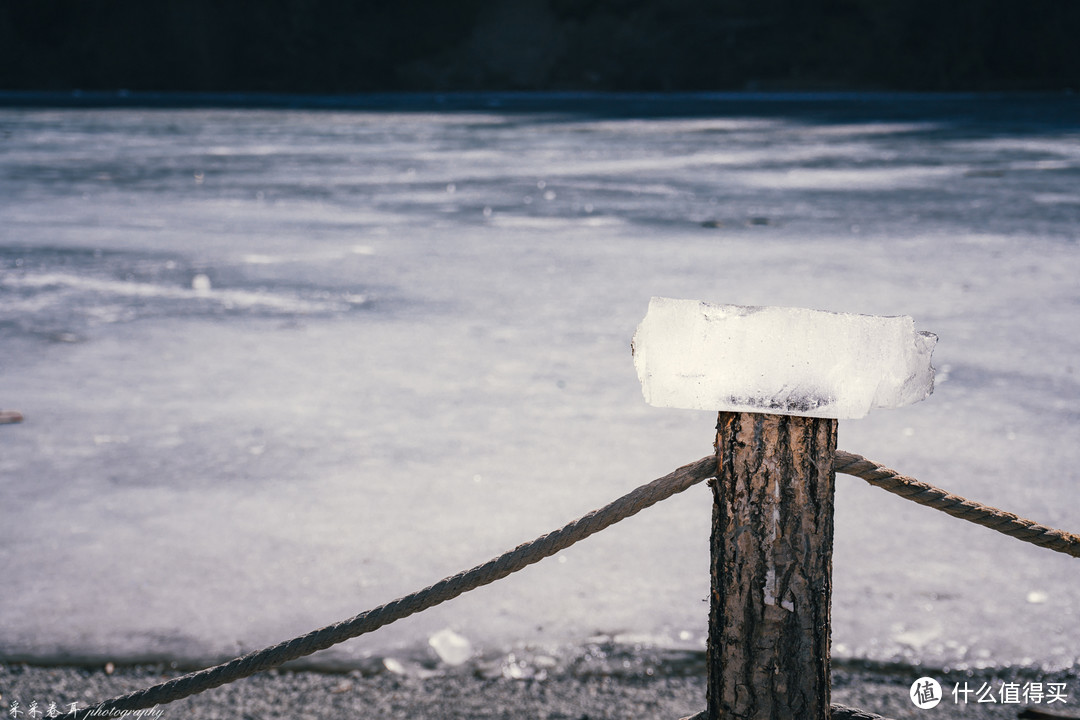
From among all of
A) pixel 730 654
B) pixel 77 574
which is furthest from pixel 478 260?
pixel 730 654

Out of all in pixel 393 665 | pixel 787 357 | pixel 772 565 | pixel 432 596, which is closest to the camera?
pixel 787 357

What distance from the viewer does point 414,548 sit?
3.56m

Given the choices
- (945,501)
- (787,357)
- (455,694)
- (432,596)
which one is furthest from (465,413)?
(787,357)

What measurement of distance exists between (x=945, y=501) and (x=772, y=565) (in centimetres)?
32

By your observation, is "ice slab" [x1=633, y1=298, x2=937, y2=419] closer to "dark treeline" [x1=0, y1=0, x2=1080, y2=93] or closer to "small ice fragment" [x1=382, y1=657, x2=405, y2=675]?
"small ice fragment" [x1=382, y1=657, x2=405, y2=675]

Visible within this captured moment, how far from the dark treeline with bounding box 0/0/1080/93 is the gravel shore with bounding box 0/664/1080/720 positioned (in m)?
44.4

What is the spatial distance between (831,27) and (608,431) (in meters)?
45.2

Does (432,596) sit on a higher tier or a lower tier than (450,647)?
higher

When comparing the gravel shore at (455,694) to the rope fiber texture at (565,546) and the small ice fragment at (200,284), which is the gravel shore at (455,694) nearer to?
the rope fiber texture at (565,546)

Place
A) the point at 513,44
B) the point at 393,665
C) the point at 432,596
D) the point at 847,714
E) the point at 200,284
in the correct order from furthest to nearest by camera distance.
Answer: the point at 513,44, the point at 200,284, the point at 393,665, the point at 847,714, the point at 432,596

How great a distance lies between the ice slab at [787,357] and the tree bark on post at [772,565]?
0.21 ft

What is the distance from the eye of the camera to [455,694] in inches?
109

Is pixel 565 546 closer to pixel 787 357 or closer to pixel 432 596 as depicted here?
pixel 432 596

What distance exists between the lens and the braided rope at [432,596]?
5.76ft
